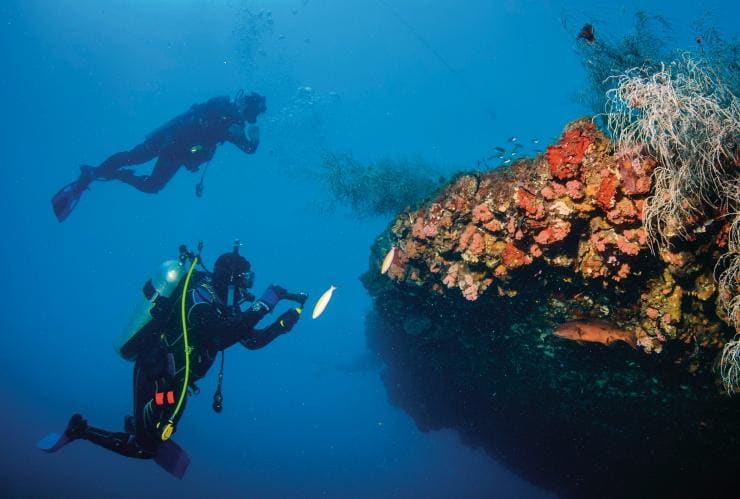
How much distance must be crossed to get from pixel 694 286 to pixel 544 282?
143cm

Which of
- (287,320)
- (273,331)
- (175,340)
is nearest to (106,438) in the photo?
(175,340)

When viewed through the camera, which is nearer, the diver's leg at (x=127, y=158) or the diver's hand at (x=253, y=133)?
the diver's leg at (x=127, y=158)

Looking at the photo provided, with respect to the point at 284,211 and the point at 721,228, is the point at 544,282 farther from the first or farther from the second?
the point at 284,211

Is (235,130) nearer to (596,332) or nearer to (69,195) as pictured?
(69,195)

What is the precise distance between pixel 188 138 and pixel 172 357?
8080mm

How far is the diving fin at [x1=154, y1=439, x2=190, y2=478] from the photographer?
5664 mm

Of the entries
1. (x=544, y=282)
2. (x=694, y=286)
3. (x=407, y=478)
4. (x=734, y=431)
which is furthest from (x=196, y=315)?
(x=407, y=478)

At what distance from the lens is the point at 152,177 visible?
447 inches

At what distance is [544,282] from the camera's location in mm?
4719

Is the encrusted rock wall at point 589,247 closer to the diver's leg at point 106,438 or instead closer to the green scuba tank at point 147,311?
the green scuba tank at point 147,311

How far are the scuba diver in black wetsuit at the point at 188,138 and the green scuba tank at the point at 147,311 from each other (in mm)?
A: 5772

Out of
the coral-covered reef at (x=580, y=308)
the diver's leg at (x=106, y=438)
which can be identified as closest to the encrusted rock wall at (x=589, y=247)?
the coral-covered reef at (x=580, y=308)

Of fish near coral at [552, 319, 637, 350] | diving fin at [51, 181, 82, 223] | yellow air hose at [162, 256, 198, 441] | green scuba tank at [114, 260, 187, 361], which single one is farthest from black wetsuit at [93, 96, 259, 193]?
fish near coral at [552, 319, 637, 350]

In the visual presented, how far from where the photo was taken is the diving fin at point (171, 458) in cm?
566
